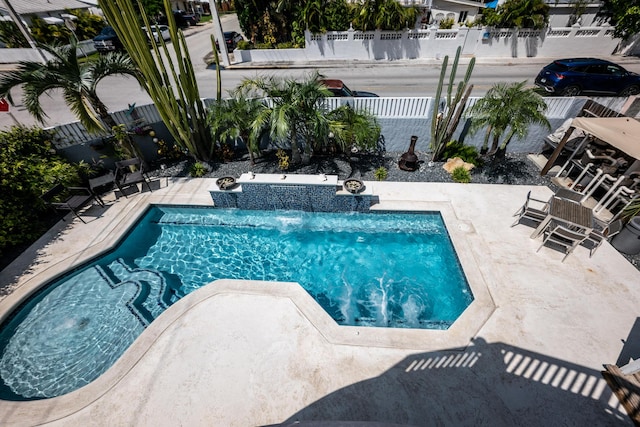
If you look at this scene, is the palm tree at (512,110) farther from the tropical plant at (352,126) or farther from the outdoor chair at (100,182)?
the outdoor chair at (100,182)

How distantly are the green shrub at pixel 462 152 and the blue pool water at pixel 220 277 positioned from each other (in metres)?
3.39

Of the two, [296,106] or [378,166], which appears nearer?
[296,106]

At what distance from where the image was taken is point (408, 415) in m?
4.53

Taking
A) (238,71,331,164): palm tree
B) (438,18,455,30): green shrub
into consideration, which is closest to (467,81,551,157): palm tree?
(238,71,331,164): palm tree

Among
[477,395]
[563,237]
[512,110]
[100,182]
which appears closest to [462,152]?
[512,110]

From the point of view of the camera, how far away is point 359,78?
62.8 ft

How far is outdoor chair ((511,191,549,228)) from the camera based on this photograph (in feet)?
25.1

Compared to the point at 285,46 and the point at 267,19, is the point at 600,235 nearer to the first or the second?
the point at 285,46

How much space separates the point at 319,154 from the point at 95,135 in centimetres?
844

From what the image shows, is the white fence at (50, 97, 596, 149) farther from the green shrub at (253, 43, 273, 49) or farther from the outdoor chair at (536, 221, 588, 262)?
the green shrub at (253, 43, 273, 49)

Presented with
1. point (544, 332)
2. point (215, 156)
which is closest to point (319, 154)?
point (215, 156)

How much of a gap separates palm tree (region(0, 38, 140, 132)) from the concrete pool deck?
15.3 ft

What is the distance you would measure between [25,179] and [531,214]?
15.3 meters

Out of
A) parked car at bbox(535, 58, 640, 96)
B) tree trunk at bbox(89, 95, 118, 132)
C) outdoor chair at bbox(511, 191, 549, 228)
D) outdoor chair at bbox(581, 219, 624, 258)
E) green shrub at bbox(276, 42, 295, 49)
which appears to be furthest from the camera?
green shrub at bbox(276, 42, 295, 49)
